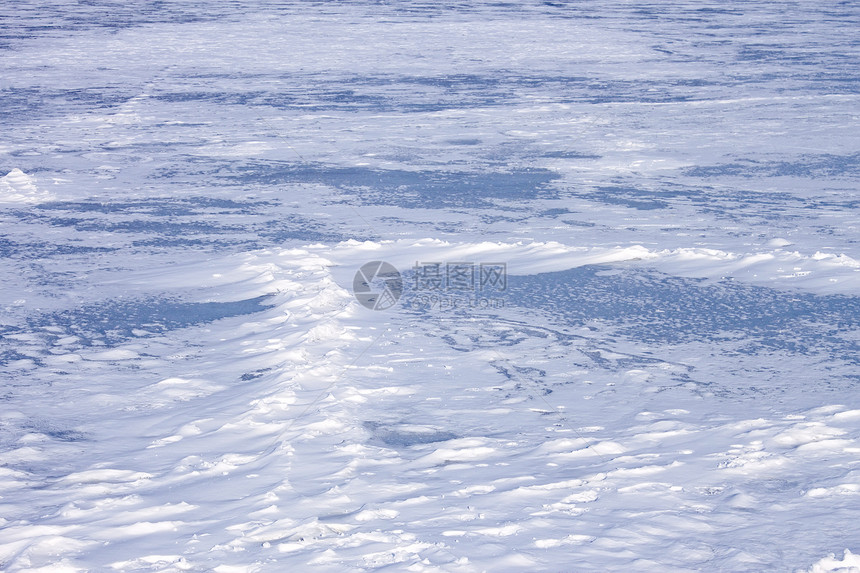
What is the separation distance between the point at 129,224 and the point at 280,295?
1666mm

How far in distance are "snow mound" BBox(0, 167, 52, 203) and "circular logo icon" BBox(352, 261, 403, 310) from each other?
2687 mm

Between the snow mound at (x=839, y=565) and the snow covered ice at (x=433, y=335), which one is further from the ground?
the snow covered ice at (x=433, y=335)

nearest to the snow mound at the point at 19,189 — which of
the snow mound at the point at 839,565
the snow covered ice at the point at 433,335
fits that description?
the snow covered ice at the point at 433,335

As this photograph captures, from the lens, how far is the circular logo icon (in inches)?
181

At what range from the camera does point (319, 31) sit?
15484 millimetres

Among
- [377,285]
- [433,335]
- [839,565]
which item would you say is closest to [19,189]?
[377,285]
